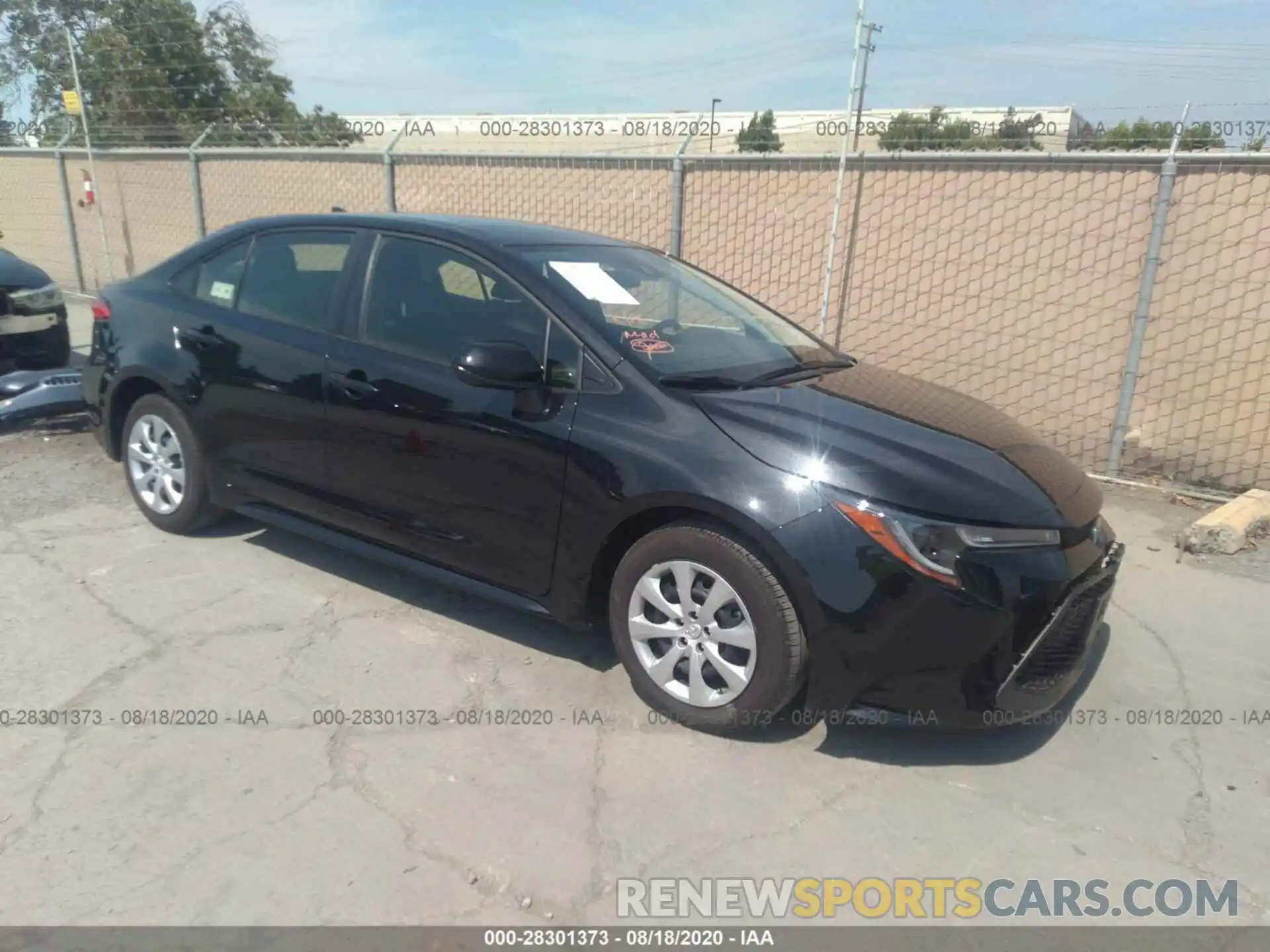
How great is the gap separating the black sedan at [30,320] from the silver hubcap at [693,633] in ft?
18.2

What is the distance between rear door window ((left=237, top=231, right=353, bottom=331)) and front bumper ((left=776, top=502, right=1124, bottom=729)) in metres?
2.31

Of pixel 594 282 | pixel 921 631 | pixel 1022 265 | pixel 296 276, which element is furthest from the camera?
pixel 1022 265

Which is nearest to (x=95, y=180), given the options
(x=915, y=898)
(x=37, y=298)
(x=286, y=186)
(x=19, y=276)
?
(x=286, y=186)

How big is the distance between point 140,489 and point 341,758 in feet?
8.29

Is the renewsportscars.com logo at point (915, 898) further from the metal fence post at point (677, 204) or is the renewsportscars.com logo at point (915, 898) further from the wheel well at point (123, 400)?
the metal fence post at point (677, 204)

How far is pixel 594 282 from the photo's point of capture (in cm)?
363

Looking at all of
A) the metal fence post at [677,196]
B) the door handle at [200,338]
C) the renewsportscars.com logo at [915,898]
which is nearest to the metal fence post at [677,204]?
the metal fence post at [677,196]

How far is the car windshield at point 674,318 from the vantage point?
134 inches

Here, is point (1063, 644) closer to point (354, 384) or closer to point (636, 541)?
point (636, 541)

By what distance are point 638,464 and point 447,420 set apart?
2.72 ft

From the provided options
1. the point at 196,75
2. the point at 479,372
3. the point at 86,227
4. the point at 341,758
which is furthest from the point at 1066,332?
the point at 196,75

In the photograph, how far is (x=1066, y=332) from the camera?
6328 mm

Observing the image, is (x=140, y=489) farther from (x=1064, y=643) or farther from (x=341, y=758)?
(x=1064, y=643)

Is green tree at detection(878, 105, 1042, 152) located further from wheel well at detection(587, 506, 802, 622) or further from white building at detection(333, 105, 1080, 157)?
wheel well at detection(587, 506, 802, 622)
